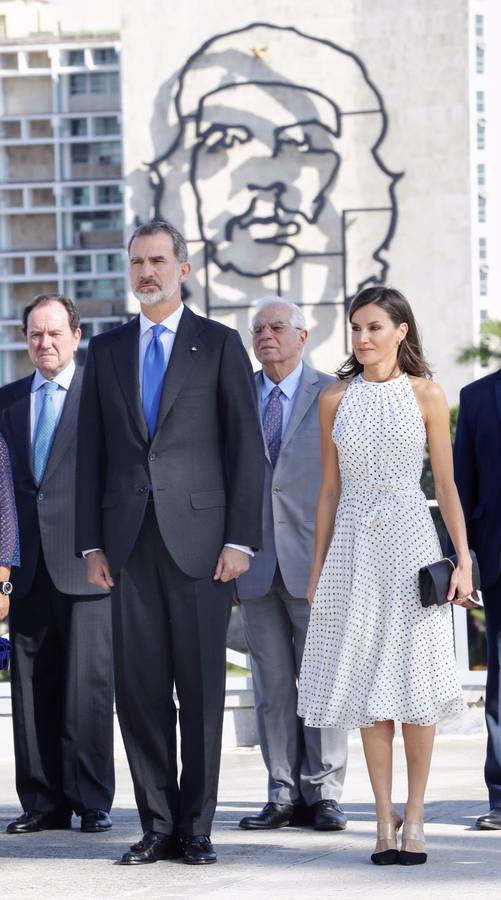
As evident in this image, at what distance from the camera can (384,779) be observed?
5.38m

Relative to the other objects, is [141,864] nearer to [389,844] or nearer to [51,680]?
[389,844]

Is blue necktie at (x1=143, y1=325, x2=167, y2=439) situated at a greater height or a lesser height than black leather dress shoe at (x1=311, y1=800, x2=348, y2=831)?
greater

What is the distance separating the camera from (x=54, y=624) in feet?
21.5

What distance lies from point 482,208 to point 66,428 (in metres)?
60.6

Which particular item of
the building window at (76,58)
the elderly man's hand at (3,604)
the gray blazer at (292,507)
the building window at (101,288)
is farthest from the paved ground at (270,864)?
the building window at (76,58)

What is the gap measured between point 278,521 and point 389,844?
1505 mm

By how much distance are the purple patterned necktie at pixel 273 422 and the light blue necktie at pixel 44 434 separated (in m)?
0.78

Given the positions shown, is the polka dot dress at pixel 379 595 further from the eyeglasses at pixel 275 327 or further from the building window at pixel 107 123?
the building window at pixel 107 123

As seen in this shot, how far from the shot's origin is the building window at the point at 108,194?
94750 millimetres

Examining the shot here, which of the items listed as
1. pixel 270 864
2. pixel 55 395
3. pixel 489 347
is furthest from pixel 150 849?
pixel 489 347

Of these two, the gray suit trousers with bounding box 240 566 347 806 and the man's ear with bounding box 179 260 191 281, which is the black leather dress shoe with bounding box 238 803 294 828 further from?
the man's ear with bounding box 179 260 191 281

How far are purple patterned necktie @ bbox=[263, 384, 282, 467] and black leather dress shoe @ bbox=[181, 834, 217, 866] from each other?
163 centimetres

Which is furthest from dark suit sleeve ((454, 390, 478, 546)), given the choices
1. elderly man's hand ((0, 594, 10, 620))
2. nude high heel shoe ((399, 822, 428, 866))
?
elderly man's hand ((0, 594, 10, 620))

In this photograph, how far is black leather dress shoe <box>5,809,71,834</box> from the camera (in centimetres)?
627
